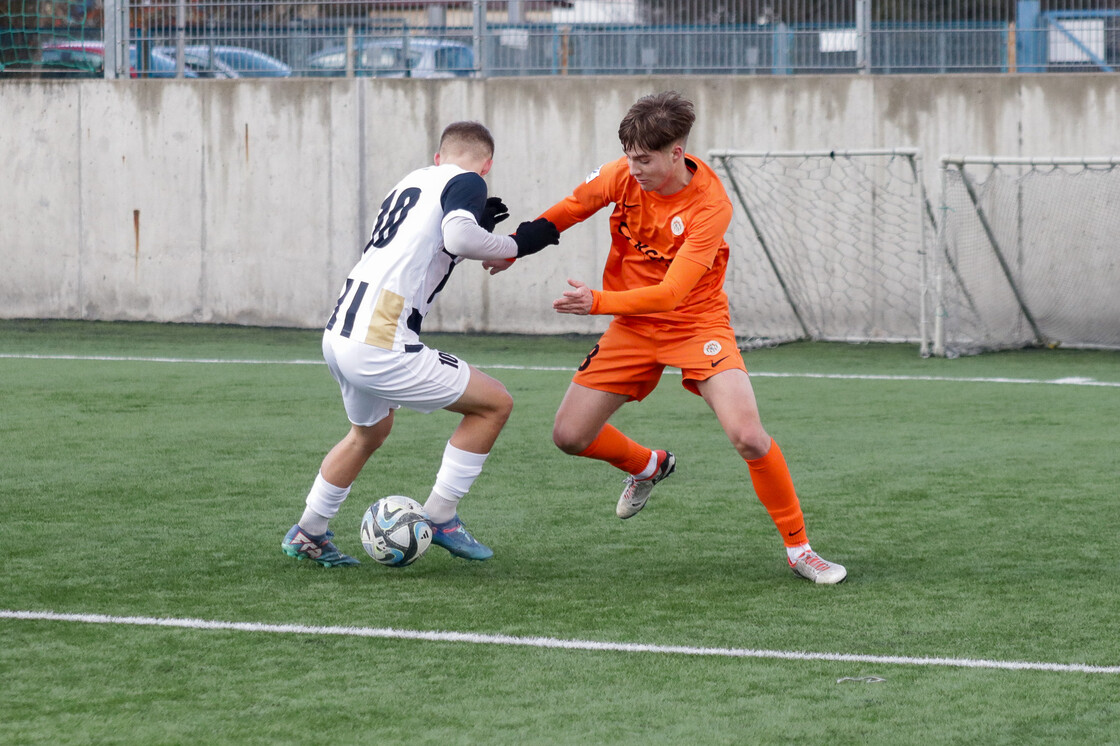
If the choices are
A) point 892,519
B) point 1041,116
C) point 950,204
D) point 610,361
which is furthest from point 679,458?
point 1041,116

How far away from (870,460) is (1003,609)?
9.43 ft

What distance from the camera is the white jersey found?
4.97 m

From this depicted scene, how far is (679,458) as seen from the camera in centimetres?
766

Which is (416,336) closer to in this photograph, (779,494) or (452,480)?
(452,480)

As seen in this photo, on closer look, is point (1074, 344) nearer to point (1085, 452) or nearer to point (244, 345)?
point (1085, 452)

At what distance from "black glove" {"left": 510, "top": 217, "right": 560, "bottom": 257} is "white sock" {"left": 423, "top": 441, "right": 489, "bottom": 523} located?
72 cm

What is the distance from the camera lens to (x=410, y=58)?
1427 cm

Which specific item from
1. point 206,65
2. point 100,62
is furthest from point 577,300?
point 100,62

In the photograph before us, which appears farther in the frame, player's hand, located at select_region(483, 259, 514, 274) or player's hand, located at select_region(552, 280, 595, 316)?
player's hand, located at select_region(483, 259, 514, 274)

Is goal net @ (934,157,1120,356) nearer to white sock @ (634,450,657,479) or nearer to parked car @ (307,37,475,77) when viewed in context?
parked car @ (307,37,475,77)

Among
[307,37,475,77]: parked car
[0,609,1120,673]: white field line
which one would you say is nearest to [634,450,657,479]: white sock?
[0,609,1120,673]: white field line

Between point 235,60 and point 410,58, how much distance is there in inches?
69.4

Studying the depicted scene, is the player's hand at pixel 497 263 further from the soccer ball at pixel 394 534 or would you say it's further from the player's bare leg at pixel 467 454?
the soccer ball at pixel 394 534

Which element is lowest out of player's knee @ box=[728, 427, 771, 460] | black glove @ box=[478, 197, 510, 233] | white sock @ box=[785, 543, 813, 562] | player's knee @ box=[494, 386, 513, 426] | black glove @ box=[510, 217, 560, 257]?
white sock @ box=[785, 543, 813, 562]
